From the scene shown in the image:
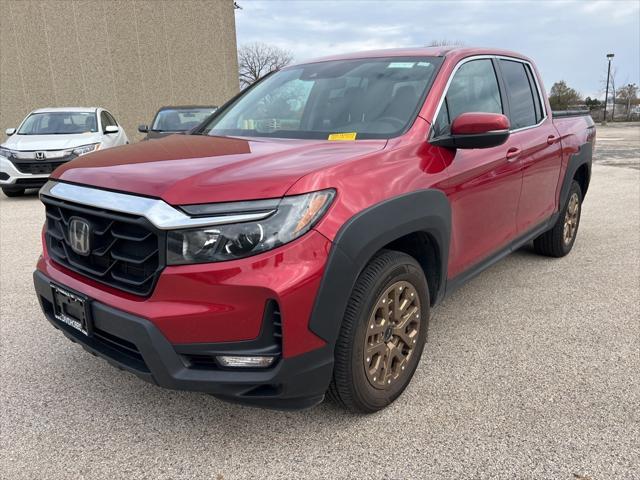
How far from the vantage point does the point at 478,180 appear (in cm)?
288

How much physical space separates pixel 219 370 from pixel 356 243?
0.71 m

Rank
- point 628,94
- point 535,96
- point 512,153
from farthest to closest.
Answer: point 628,94
point 535,96
point 512,153

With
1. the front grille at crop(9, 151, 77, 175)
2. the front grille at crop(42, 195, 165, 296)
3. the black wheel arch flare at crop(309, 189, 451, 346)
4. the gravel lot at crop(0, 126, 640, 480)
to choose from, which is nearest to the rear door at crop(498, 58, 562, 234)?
the gravel lot at crop(0, 126, 640, 480)

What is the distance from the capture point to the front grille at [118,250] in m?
1.91

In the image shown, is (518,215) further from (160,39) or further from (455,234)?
(160,39)

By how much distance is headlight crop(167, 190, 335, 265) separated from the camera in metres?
1.84

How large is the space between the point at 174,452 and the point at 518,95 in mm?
3267

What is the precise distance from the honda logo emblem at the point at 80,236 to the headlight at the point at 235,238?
481 millimetres

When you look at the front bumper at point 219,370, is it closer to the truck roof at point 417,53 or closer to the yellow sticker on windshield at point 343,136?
the yellow sticker on windshield at point 343,136

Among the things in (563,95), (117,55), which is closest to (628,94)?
(563,95)

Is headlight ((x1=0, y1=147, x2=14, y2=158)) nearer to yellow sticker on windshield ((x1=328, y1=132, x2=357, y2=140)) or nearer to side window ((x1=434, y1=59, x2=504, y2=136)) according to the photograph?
yellow sticker on windshield ((x1=328, y1=132, x2=357, y2=140))

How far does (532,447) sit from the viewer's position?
2162 millimetres

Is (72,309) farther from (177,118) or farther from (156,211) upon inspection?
(177,118)

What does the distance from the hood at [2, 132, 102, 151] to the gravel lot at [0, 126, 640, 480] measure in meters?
5.81
